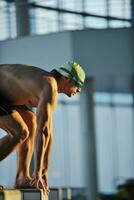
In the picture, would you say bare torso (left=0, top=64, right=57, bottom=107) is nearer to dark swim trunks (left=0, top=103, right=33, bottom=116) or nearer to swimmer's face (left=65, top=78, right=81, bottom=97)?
dark swim trunks (left=0, top=103, right=33, bottom=116)

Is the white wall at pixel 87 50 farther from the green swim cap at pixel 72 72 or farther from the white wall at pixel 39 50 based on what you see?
the green swim cap at pixel 72 72

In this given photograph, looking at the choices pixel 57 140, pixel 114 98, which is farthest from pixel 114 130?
pixel 57 140

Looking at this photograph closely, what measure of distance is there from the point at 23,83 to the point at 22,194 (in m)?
1.10

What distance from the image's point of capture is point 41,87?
778 centimetres

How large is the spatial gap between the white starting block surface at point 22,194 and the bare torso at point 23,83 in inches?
34.4

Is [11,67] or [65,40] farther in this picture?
[65,40]

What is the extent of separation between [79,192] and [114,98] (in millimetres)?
15833

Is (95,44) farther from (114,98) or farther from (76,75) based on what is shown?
(114,98)

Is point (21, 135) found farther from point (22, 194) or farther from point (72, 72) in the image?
point (72, 72)

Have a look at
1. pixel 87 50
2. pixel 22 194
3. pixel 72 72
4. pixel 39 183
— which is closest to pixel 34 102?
pixel 72 72

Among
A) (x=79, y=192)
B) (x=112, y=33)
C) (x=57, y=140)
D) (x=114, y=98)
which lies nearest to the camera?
(x=112, y=33)

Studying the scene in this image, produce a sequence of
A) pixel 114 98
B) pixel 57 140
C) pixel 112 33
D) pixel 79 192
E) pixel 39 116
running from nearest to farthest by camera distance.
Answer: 1. pixel 39 116
2. pixel 112 33
3. pixel 79 192
4. pixel 57 140
5. pixel 114 98

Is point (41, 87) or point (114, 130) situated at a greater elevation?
point (41, 87)

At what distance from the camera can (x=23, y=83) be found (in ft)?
26.1
